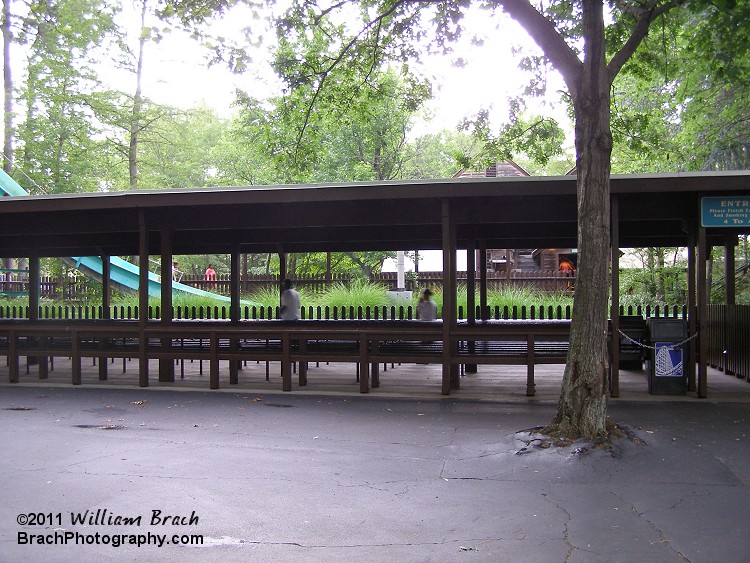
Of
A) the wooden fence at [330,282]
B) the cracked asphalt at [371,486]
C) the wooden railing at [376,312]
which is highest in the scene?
the wooden fence at [330,282]

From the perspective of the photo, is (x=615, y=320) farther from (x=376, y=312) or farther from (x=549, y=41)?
(x=376, y=312)

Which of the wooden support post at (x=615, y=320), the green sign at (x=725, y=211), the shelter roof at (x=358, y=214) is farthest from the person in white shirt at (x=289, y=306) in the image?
the green sign at (x=725, y=211)

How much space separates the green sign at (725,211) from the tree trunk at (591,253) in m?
3.16

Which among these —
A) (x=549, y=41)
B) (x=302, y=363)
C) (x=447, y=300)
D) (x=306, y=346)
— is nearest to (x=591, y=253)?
(x=549, y=41)

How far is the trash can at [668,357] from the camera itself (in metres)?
10.1

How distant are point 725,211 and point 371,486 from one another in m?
6.85

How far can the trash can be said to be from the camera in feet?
33.3

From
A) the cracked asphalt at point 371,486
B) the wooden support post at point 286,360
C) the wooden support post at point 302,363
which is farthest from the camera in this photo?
the wooden support post at point 302,363

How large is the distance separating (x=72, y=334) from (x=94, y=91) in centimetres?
1575

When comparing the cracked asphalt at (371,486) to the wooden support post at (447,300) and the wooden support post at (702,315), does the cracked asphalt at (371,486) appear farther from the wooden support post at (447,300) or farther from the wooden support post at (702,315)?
the wooden support post at (447,300)

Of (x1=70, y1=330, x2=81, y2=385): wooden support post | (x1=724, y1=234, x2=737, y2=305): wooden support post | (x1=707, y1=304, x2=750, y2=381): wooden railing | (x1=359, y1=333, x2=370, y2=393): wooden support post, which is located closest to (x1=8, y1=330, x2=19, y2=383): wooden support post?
(x1=70, y1=330, x2=81, y2=385): wooden support post

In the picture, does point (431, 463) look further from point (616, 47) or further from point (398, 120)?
point (398, 120)

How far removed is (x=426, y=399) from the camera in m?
10.3

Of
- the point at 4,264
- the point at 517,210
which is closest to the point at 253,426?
the point at 517,210
